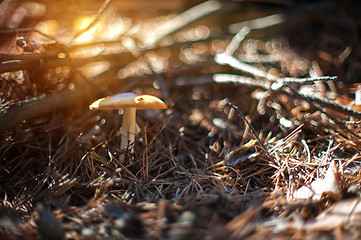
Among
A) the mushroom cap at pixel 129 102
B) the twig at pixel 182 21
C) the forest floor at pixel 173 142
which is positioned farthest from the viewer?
the twig at pixel 182 21

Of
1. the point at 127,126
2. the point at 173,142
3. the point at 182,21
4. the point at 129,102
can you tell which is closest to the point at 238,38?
the point at 182,21

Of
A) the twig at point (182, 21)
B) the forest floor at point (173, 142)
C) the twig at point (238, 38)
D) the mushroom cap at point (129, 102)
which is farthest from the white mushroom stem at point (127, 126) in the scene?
the twig at point (238, 38)

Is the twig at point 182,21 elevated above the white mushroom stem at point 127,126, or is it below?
above

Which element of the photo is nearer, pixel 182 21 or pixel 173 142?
pixel 173 142

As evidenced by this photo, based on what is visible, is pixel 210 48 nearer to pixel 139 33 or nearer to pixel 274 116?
pixel 139 33

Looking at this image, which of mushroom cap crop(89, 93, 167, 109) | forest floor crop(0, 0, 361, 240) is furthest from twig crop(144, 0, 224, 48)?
mushroom cap crop(89, 93, 167, 109)

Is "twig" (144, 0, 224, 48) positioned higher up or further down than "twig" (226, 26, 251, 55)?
higher up

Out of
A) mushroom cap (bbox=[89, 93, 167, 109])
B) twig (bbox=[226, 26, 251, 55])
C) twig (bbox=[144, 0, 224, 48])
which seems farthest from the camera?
twig (bbox=[144, 0, 224, 48])

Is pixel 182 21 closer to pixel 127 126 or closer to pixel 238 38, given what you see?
pixel 238 38

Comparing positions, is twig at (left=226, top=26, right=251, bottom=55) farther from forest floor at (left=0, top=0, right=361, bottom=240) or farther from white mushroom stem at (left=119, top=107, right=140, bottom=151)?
white mushroom stem at (left=119, top=107, right=140, bottom=151)

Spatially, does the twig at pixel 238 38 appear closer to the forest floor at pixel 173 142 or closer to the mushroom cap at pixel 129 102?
the forest floor at pixel 173 142

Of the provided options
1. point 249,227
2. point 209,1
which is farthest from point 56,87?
point 209,1
